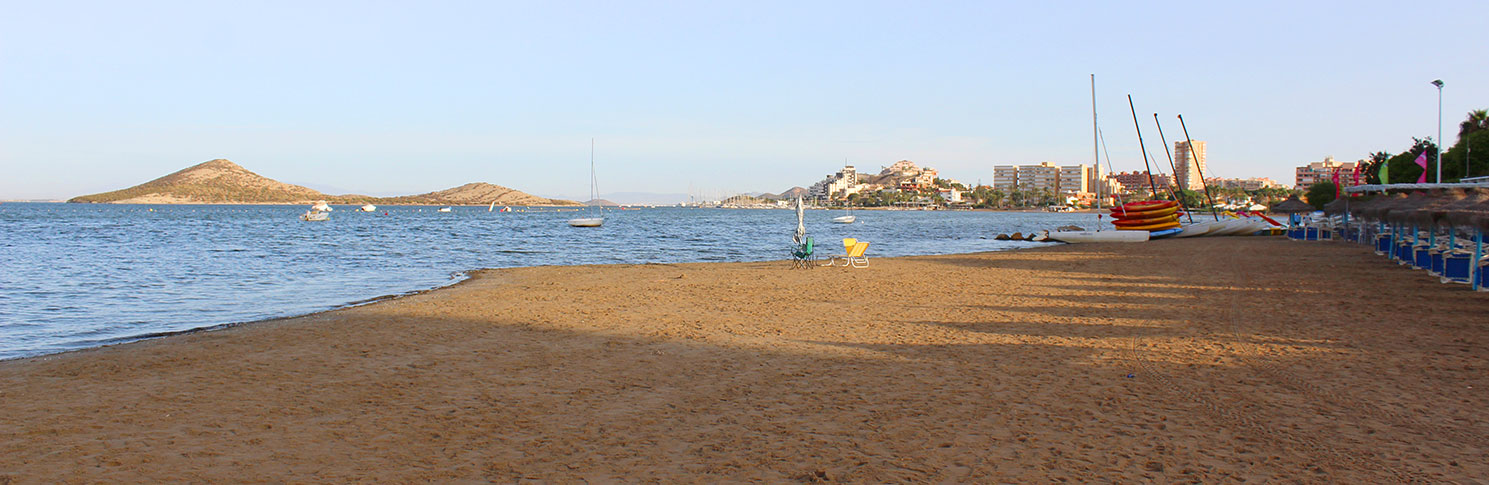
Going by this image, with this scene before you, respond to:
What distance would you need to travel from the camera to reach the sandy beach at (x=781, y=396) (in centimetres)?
466

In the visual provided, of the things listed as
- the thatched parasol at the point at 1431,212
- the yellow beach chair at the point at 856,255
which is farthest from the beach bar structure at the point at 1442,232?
the yellow beach chair at the point at 856,255

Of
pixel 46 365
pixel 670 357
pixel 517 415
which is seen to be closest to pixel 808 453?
pixel 517 415

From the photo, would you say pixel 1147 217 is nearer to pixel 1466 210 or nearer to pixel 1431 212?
pixel 1431 212

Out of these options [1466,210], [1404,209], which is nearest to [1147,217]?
[1404,209]

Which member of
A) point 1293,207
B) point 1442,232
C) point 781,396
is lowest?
point 781,396

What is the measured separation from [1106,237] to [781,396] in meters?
32.9

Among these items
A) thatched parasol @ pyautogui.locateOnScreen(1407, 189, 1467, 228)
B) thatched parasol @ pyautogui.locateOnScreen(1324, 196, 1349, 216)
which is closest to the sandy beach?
thatched parasol @ pyautogui.locateOnScreen(1407, 189, 1467, 228)

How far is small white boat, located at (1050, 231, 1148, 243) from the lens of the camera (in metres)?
35.2

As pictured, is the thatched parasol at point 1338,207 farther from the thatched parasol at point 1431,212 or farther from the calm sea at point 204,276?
the thatched parasol at point 1431,212

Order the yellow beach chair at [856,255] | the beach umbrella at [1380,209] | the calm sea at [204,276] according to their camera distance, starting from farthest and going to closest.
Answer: the yellow beach chair at [856,255] → the beach umbrella at [1380,209] → the calm sea at [204,276]

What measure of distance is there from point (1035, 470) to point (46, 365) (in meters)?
8.13

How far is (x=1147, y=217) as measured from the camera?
1467 inches

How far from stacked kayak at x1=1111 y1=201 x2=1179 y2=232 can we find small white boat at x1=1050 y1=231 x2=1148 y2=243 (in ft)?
5.09

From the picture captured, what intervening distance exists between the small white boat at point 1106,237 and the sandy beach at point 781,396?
24.0m
